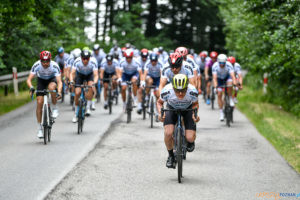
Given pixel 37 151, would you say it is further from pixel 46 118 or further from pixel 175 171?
pixel 175 171

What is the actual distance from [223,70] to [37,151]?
6.93 meters

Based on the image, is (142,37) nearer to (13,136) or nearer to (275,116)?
(275,116)

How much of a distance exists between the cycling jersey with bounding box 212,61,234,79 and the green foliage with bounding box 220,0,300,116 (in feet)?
3.82

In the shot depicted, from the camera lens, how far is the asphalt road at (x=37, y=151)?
7902 mm

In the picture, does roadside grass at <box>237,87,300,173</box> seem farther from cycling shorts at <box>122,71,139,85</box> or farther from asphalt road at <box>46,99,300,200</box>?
cycling shorts at <box>122,71,139,85</box>

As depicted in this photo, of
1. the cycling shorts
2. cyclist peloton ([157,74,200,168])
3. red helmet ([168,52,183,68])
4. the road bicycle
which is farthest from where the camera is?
the cycling shorts

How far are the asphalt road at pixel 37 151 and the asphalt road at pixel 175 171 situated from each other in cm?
25

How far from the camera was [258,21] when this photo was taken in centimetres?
1825

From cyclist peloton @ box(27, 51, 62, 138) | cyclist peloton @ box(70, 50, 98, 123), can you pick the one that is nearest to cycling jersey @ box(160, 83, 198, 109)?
cyclist peloton @ box(27, 51, 62, 138)

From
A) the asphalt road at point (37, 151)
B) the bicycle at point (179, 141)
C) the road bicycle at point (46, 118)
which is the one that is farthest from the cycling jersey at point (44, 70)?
the bicycle at point (179, 141)

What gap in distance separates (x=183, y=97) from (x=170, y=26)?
41.3 meters

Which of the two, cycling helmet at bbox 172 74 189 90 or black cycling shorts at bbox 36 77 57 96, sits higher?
cycling helmet at bbox 172 74 189 90

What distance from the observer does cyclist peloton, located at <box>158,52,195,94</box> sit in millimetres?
9328

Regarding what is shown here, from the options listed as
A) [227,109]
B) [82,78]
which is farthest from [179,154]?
[227,109]
